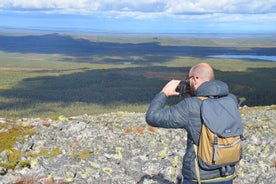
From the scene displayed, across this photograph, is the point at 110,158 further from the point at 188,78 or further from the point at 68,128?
the point at 188,78

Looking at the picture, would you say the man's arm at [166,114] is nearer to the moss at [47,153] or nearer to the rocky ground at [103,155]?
the rocky ground at [103,155]

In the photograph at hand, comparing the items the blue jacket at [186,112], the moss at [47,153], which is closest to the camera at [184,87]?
the blue jacket at [186,112]

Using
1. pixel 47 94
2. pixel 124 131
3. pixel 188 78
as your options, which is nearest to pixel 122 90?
pixel 47 94

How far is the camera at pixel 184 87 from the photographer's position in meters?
8.73

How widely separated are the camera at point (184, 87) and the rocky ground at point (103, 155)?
29.8 ft

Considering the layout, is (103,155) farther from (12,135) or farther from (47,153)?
(12,135)

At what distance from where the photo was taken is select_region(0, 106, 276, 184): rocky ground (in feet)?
57.7

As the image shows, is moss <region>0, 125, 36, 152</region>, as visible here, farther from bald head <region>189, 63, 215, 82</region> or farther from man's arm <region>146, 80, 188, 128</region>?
bald head <region>189, 63, 215, 82</region>

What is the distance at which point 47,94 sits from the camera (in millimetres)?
173125

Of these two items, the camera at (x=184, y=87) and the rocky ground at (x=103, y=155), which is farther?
the rocky ground at (x=103, y=155)

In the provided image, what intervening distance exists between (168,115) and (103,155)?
40.1 feet

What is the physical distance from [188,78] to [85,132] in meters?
16.2

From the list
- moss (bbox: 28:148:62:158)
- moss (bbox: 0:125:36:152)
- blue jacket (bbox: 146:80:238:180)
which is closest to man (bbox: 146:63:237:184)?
blue jacket (bbox: 146:80:238:180)

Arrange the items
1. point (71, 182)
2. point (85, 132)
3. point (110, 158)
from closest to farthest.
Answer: point (71, 182) → point (110, 158) → point (85, 132)
